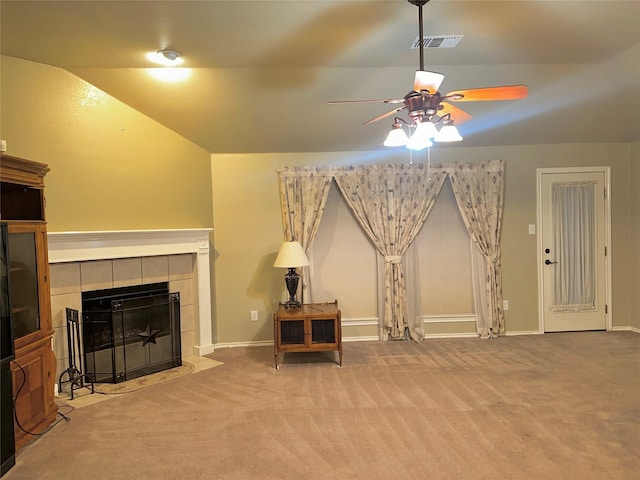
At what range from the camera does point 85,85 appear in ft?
11.4

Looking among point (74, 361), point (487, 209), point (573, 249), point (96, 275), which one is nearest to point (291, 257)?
point (96, 275)

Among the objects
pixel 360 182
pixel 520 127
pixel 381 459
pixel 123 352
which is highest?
pixel 520 127

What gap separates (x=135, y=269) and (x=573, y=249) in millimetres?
5029

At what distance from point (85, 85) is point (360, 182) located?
9.46 ft

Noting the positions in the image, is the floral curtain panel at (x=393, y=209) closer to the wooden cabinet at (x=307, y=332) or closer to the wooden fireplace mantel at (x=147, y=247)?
the wooden cabinet at (x=307, y=332)

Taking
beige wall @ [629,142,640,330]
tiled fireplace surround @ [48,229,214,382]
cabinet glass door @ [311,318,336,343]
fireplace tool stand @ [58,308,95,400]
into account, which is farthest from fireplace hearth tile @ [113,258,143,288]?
beige wall @ [629,142,640,330]

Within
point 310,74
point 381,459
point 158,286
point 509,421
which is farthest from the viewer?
point 158,286

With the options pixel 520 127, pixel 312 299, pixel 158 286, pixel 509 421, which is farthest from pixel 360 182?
pixel 509 421

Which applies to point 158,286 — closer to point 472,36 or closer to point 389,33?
point 389,33

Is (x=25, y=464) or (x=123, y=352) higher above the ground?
(x=123, y=352)

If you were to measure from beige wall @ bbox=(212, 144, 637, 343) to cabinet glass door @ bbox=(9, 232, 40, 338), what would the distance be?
2065 millimetres

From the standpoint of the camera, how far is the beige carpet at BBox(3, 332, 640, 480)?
2.26m

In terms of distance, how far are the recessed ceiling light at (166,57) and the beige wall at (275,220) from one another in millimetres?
1574

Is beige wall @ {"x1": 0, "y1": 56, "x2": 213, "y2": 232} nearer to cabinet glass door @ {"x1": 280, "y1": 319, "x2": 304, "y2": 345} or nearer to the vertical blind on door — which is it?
cabinet glass door @ {"x1": 280, "y1": 319, "x2": 304, "y2": 345}
